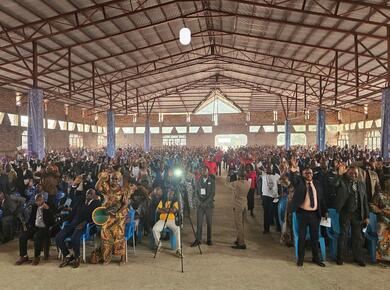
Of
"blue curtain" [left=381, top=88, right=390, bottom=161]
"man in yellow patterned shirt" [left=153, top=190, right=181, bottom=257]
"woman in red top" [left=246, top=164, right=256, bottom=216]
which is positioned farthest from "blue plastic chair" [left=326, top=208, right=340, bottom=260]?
"blue curtain" [left=381, top=88, right=390, bottom=161]

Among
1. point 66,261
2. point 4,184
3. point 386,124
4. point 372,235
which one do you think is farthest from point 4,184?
point 386,124

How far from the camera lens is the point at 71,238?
5.15 metres

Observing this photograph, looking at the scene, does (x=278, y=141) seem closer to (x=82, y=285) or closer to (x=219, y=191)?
(x=219, y=191)

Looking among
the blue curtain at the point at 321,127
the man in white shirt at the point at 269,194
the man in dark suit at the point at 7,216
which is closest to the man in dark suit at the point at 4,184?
the man in dark suit at the point at 7,216

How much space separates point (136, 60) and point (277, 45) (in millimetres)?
7671

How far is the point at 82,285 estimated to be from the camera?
14.6ft

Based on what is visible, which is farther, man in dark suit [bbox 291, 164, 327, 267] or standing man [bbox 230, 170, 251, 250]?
standing man [bbox 230, 170, 251, 250]

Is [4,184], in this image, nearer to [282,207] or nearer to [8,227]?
[8,227]

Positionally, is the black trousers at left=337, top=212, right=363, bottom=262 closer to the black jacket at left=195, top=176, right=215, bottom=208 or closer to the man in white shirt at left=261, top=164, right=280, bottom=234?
the man in white shirt at left=261, top=164, right=280, bottom=234

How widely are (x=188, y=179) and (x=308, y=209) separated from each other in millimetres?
4959

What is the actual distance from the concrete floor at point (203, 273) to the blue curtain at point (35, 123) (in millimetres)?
7477

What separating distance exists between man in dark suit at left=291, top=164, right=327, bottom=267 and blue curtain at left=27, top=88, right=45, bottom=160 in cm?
1072

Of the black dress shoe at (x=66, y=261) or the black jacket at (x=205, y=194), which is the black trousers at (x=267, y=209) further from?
the black dress shoe at (x=66, y=261)

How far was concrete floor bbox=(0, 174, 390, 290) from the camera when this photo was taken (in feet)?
14.5
